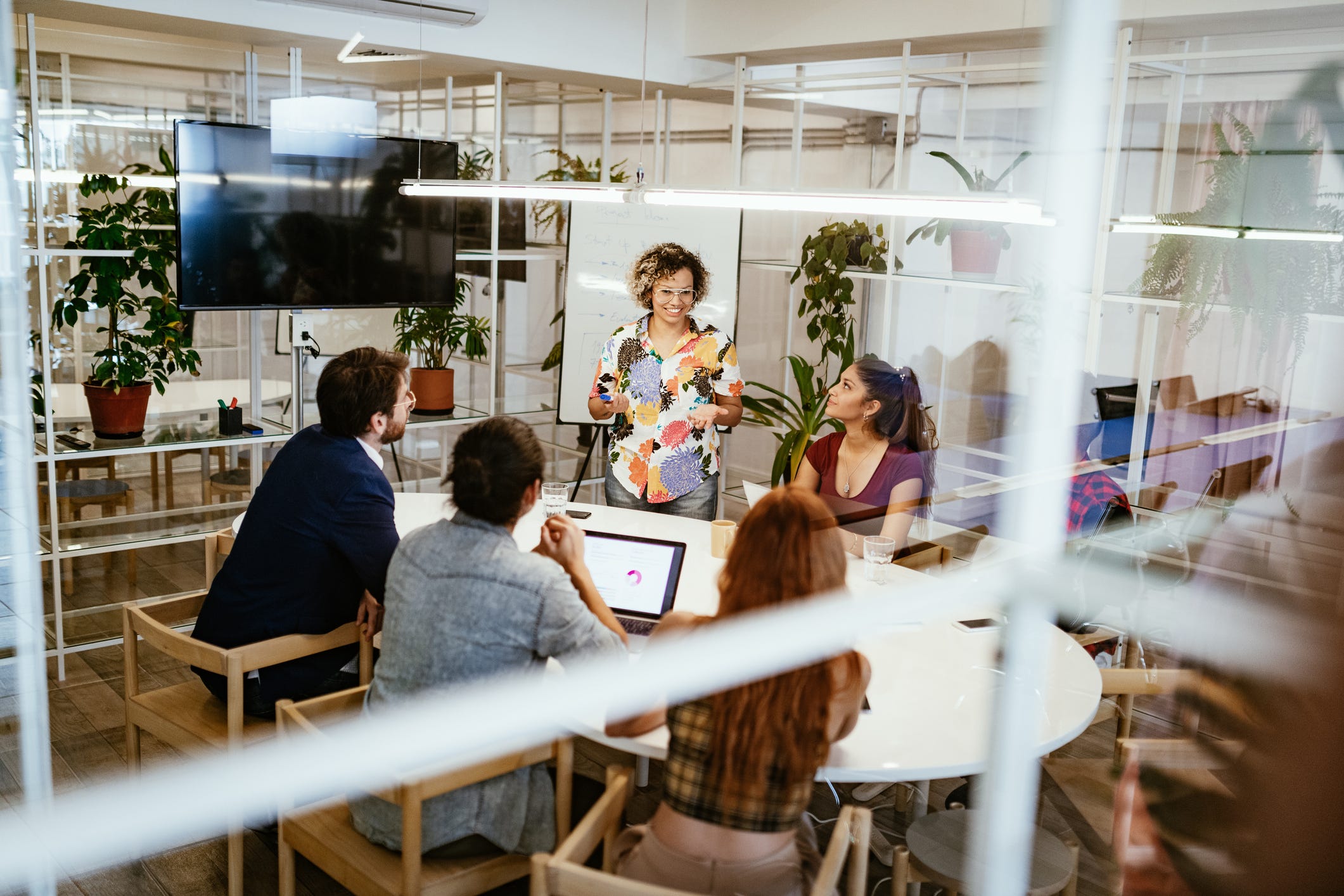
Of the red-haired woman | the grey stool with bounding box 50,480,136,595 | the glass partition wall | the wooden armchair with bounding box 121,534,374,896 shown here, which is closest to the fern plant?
the glass partition wall

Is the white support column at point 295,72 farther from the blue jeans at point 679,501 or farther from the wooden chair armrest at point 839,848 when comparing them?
the wooden chair armrest at point 839,848

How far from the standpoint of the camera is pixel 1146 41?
141 inches

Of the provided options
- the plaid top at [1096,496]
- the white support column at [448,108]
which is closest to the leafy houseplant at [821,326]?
the plaid top at [1096,496]

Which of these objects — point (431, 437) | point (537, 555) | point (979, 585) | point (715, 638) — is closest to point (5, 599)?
point (715, 638)

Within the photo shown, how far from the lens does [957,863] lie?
2.13 metres

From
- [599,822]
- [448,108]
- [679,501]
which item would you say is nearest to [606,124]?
[448,108]

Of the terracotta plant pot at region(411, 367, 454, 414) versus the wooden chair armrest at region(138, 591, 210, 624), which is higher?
the terracotta plant pot at region(411, 367, 454, 414)

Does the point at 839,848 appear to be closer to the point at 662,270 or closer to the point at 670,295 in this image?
the point at 670,295

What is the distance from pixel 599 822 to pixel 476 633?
39 cm

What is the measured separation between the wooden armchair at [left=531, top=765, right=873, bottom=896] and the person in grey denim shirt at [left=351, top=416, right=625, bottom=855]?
15cm

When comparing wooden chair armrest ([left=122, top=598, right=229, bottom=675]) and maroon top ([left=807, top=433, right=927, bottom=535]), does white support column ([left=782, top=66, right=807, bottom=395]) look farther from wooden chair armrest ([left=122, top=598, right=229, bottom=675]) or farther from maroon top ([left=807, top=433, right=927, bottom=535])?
wooden chair armrest ([left=122, top=598, right=229, bottom=675])

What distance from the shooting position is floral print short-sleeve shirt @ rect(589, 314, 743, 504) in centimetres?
369

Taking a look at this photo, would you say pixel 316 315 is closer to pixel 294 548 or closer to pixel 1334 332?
pixel 294 548

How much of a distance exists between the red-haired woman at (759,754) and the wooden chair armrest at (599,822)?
66 millimetres
